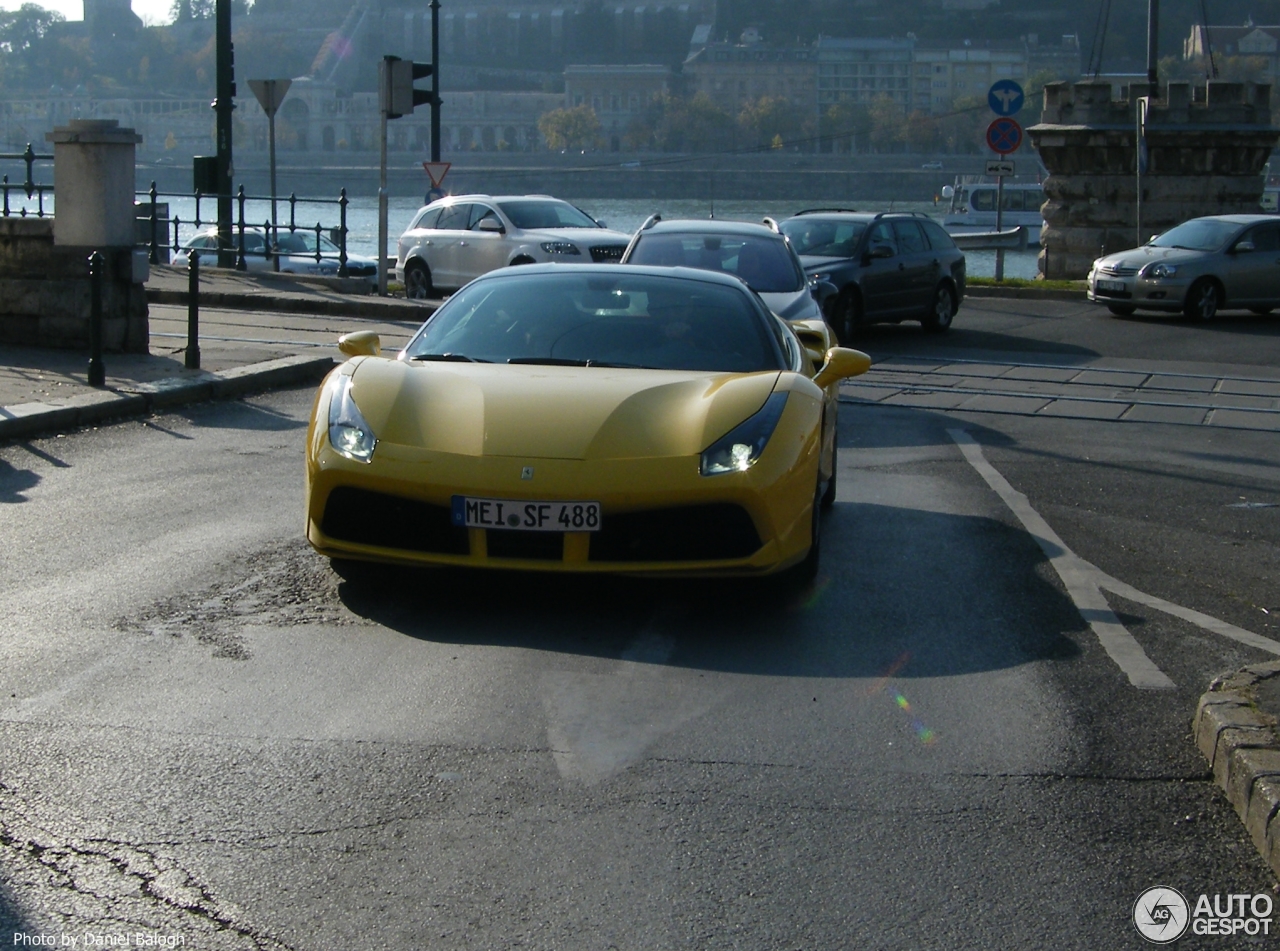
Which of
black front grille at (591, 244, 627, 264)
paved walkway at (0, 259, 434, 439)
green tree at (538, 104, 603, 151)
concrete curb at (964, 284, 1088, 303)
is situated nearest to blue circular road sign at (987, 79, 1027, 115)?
concrete curb at (964, 284, 1088, 303)

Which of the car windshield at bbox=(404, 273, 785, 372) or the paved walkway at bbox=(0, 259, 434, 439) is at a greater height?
the car windshield at bbox=(404, 273, 785, 372)

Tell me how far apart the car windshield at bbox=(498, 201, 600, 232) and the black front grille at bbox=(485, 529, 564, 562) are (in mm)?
17695

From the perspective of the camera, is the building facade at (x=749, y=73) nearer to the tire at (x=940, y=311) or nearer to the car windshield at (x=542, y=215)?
the car windshield at (x=542, y=215)

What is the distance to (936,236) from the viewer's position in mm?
20281

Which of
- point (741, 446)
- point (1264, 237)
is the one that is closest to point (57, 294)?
point (741, 446)

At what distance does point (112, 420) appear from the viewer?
1024 centimetres

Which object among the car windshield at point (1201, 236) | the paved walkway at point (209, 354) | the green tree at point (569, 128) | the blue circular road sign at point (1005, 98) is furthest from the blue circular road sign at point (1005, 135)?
the green tree at point (569, 128)

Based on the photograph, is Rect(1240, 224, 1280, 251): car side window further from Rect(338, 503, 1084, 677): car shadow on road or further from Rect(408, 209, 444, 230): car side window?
Rect(338, 503, 1084, 677): car shadow on road

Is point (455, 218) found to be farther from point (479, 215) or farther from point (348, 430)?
point (348, 430)

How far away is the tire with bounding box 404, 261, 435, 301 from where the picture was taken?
23609mm

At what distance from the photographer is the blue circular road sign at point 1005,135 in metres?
24.2

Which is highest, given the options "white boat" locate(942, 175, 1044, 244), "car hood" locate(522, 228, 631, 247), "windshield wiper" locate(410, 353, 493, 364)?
"white boat" locate(942, 175, 1044, 244)

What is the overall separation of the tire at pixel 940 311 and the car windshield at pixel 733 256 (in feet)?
23.0

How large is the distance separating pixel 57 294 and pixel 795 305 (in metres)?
5.72
